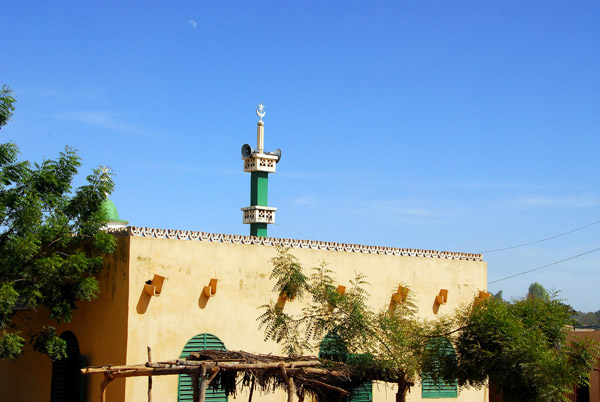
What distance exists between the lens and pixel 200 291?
→ 1694 centimetres

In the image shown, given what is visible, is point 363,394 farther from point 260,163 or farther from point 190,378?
point 260,163

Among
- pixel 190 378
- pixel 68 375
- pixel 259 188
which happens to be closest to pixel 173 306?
pixel 190 378

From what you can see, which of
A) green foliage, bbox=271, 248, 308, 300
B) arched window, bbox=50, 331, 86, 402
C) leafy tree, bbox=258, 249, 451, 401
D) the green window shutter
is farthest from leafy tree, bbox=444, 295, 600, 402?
arched window, bbox=50, 331, 86, 402

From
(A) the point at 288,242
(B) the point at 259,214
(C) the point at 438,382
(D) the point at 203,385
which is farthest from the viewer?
(B) the point at 259,214

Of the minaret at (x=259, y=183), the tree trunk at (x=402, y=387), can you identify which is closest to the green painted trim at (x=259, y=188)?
the minaret at (x=259, y=183)

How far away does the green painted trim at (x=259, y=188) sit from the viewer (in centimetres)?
2378

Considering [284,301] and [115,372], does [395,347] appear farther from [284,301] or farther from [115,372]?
[115,372]

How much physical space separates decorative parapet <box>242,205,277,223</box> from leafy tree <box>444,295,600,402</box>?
316 inches

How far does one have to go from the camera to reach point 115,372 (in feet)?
39.5

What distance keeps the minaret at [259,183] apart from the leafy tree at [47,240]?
745 centimetres

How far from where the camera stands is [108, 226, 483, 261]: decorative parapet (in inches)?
646

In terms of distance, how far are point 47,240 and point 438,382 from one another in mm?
9389

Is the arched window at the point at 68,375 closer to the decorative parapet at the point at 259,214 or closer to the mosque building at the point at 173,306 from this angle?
the mosque building at the point at 173,306

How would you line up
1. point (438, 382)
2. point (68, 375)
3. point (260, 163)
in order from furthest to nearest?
point (260, 163)
point (438, 382)
point (68, 375)
